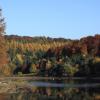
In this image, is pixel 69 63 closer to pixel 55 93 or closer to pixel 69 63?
pixel 69 63

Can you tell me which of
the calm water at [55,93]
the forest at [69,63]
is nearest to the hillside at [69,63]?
the forest at [69,63]

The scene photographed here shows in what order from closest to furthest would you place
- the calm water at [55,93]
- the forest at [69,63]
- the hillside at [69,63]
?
the calm water at [55,93] < the forest at [69,63] < the hillside at [69,63]

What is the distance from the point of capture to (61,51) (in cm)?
19938

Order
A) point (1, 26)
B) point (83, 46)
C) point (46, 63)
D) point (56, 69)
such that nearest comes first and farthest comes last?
point (1, 26) → point (56, 69) → point (46, 63) → point (83, 46)

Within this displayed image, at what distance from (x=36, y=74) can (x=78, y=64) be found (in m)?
31.3

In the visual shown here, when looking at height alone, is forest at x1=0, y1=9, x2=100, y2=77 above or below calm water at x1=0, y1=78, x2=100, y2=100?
above

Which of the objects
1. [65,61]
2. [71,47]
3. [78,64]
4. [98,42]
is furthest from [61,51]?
[78,64]

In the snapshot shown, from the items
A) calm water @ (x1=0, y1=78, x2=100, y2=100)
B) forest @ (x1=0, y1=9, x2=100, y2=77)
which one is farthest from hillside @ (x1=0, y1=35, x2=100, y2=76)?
calm water @ (x1=0, y1=78, x2=100, y2=100)

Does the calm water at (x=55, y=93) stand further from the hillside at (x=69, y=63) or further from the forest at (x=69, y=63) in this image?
the hillside at (x=69, y=63)

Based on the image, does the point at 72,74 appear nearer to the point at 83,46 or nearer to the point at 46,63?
the point at 46,63

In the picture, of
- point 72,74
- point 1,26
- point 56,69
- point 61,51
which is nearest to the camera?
point 1,26

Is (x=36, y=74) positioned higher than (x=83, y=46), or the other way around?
(x=83, y=46)

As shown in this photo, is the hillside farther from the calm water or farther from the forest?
the calm water

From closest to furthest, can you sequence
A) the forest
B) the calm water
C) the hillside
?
the calm water
the forest
the hillside
